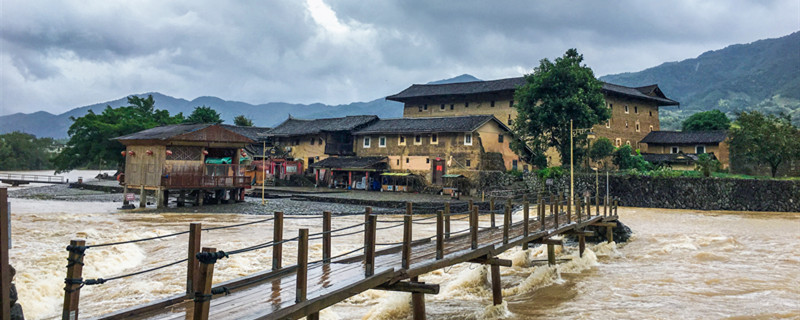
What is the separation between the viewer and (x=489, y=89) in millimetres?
48438

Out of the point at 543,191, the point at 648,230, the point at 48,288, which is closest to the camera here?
the point at 48,288

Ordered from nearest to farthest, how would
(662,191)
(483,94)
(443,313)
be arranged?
(443,313) < (662,191) < (483,94)

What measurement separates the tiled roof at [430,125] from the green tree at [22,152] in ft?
210

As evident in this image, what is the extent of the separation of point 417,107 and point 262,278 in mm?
46234

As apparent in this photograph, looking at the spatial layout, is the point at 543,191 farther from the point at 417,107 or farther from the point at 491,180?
the point at 417,107

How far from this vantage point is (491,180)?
38.4m

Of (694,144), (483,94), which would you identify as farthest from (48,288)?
(694,144)

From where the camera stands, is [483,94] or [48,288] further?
[483,94]

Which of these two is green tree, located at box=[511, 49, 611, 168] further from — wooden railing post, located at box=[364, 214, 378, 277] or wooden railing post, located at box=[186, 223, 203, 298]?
wooden railing post, located at box=[186, 223, 203, 298]

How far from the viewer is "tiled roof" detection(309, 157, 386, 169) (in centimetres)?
4166

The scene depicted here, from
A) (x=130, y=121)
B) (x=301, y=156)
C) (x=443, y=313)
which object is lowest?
(x=443, y=313)

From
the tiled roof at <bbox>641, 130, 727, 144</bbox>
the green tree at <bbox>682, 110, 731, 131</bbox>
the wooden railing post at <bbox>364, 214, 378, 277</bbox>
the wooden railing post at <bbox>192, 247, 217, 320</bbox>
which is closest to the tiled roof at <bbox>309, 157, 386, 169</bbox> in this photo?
the tiled roof at <bbox>641, 130, 727, 144</bbox>

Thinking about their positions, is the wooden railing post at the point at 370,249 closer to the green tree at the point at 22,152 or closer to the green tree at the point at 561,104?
the green tree at the point at 561,104

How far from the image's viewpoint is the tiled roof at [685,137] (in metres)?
44.3
